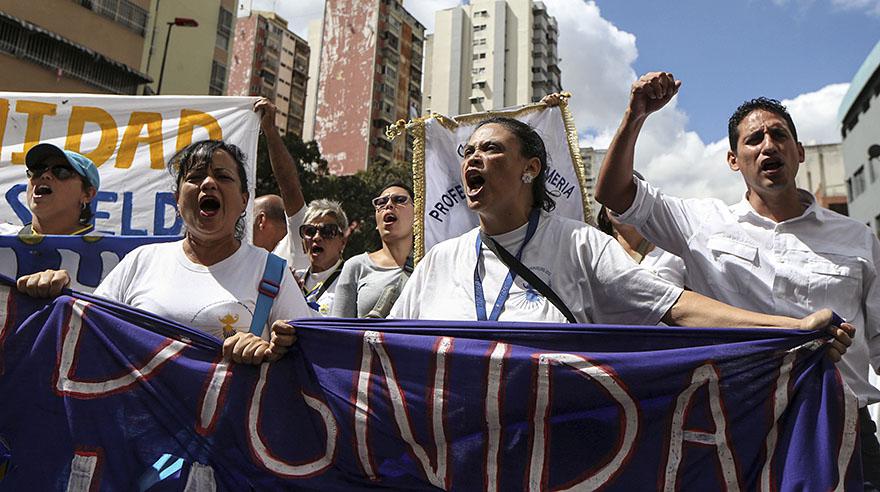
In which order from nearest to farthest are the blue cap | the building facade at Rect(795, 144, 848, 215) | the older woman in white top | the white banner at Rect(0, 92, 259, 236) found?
the older woman in white top, the blue cap, the white banner at Rect(0, 92, 259, 236), the building facade at Rect(795, 144, 848, 215)

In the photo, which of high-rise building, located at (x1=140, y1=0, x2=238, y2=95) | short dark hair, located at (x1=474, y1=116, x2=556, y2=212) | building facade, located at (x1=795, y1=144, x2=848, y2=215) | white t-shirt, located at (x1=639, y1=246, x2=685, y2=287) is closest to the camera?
short dark hair, located at (x1=474, y1=116, x2=556, y2=212)

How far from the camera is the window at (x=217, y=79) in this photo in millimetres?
26812

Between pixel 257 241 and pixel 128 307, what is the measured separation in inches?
94.0

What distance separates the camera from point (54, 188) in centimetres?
295

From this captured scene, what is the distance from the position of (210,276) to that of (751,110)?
6.90 feet

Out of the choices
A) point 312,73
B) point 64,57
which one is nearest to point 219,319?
point 64,57

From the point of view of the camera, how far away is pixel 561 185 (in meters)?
3.99

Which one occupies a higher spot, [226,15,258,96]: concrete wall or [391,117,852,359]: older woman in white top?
[226,15,258,96]: concrete wall

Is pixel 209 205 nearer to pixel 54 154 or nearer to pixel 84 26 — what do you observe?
pixel 54 154

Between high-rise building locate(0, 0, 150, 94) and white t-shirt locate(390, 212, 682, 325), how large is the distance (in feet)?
68.7

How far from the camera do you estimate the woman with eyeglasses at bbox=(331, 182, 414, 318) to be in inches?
146

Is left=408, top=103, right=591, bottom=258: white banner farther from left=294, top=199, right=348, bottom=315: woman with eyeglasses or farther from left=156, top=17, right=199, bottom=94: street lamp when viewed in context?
left=156, top=17, right=199, bottom=94: street lamp

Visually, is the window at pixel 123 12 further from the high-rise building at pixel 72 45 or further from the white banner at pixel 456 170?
the white banner at pixel 456 170

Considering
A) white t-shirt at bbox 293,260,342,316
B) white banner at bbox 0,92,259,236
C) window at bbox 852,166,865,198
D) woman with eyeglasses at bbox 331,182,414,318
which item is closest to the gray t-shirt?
woman with eyeglasses at bbox 331,182,414,318
